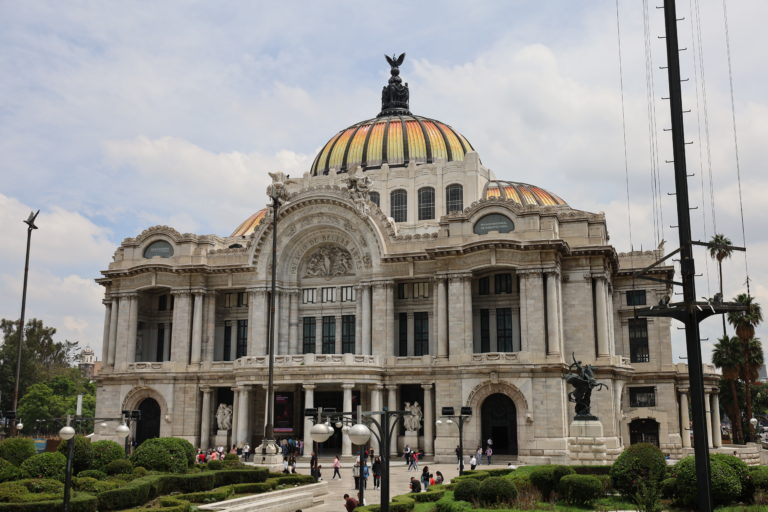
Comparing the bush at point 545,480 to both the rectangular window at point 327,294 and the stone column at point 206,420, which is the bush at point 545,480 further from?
the stone column at point 206,420

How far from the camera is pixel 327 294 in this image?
64.3 meters

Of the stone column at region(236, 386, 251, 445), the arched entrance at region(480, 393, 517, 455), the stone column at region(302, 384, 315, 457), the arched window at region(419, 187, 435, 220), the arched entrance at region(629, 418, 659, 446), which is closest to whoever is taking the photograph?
the stone column at region(302, 384, 315, 457)

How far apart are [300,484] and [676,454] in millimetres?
36788

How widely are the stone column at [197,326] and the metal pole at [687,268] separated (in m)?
51.6

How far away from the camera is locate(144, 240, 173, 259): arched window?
219 feet

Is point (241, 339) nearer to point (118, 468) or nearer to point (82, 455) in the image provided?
point (118, 468)

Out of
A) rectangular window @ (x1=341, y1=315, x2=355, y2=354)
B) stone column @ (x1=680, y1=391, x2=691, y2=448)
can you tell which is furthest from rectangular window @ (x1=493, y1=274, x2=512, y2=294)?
stone column @ (x1=680, y1=391, x2=691, y2=448)

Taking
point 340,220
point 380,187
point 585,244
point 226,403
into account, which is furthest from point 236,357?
point 585,244

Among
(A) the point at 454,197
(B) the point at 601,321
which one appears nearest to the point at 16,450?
(B) the point at 601,321

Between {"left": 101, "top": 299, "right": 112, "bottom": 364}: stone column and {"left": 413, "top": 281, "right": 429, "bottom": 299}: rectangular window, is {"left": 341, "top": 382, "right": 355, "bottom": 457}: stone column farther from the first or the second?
{"left": 101, "top": 299, "right": 112, "bottom": 364}: stone column

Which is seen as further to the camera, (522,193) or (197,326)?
(522,193)

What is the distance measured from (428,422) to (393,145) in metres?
28.1

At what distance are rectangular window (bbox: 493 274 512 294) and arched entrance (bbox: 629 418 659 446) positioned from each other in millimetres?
16416

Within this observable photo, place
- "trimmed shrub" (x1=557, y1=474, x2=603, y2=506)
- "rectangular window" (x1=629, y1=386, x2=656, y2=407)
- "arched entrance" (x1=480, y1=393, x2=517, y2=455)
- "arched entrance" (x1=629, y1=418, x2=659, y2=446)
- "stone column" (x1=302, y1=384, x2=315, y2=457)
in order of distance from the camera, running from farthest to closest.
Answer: "rectangular window" (x1=629, y1=386, x2=656, y2=407)
"arched entrance" (x1=629, y1=418, x2=659, y2=446)
"arched entrance" (x1=480, y1=393, x2=517, y2=455)
"stone column" (x1=302, y1=384, x2=315, y2=457)
"trimmed shrub" (x1=557, y1=474, x2=603, y2=506)
